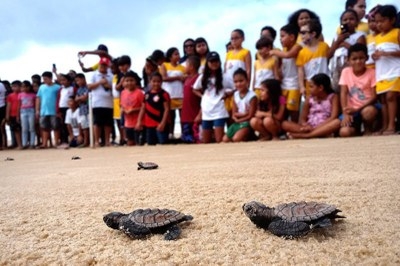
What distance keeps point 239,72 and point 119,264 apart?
4643 millimetres

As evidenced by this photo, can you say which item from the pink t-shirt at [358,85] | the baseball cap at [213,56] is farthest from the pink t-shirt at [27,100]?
the pink t-shirt at [358,85]

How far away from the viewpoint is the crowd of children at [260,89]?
15.7ft

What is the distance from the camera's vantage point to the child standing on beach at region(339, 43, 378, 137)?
4.75 meters

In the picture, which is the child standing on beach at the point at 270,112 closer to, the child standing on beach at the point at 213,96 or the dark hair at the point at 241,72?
→ the dark hair at the point at 241,72

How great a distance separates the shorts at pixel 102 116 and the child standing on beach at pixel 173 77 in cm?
132

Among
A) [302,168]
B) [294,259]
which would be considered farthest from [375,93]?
[294,259]

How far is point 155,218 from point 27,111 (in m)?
7.90

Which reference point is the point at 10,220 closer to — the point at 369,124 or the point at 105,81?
the point at 369,124

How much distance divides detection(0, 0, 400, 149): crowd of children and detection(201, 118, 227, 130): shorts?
0.06ft

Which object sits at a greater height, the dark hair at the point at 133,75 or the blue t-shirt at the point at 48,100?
the dark hair at the point at 133,75

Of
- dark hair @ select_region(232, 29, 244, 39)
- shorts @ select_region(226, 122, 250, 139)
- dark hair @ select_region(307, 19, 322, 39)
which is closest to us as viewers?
dark hair @ select_region(307, 19, 322, 39)

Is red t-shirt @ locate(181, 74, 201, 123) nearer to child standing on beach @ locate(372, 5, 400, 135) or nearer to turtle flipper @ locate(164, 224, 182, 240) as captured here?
child standing on beach @ locate(372, 5, 400, 135)

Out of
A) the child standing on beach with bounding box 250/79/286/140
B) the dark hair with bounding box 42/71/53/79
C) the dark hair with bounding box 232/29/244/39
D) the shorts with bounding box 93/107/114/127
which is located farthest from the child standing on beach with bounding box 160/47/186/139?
the dark hair with bounding box 42/71/53/79

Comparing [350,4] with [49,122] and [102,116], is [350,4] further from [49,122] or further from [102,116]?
[49,122]
